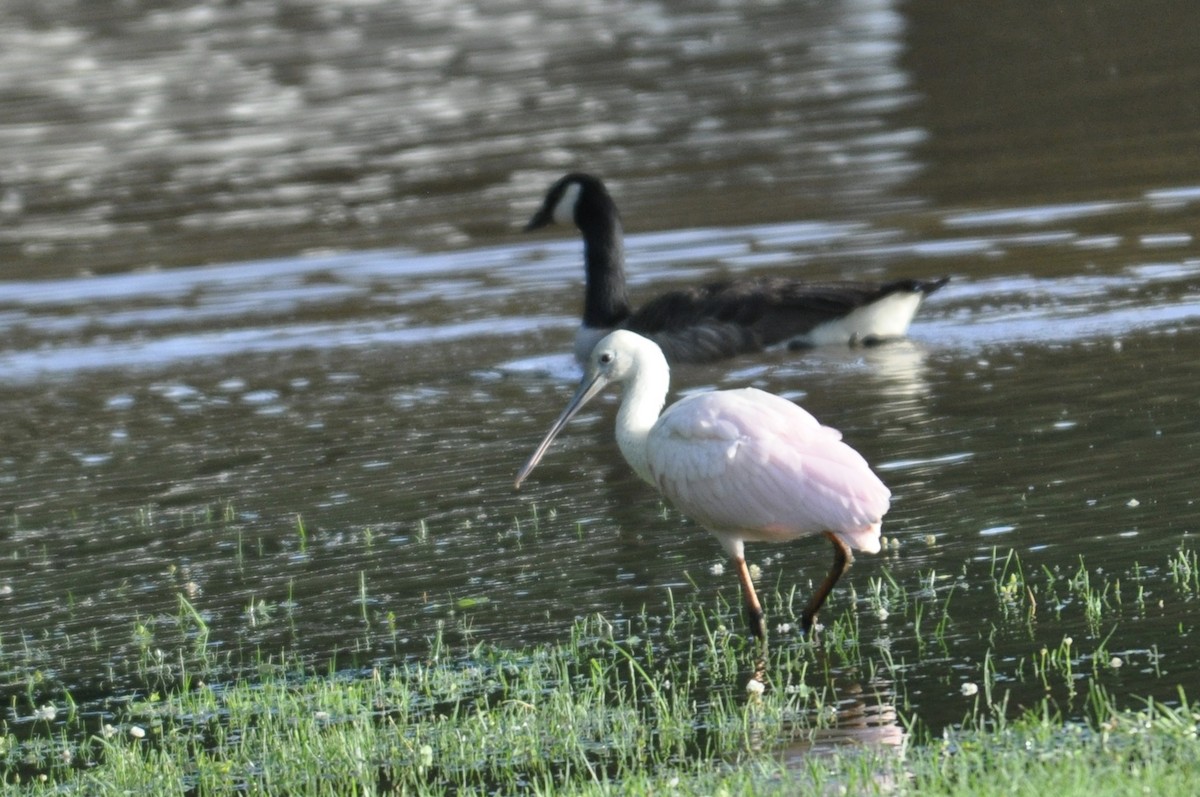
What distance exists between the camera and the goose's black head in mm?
16250

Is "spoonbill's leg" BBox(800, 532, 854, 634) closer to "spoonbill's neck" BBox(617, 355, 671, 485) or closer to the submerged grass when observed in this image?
the submerged grass

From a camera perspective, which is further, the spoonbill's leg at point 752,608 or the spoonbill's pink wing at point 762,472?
the spoonbill's leg at point 752,608

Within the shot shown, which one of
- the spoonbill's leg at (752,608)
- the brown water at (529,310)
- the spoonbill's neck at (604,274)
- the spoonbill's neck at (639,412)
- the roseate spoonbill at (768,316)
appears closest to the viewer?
the spoonbill's leg at (752,608)

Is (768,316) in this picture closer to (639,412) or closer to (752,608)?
(639,412)

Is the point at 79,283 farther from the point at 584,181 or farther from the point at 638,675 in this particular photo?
the point at 638,675

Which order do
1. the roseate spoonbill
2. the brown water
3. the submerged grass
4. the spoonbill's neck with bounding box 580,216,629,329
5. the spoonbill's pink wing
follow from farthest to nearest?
the spoonbill's neck with bounding box 580,216,629,329 → the roseate spoonbill → the brown water → the spoonbill's pink wing → the submerged grass

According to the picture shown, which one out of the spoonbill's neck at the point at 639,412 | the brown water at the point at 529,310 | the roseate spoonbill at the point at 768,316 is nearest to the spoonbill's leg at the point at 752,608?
the brown water at the point at 529,310

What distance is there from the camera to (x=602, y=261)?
52.6ft

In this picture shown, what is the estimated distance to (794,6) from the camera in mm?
36031

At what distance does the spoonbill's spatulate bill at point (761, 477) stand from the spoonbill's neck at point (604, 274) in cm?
720

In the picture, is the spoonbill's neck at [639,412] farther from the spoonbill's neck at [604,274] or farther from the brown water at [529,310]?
the spoonbill's neck at [604,274]

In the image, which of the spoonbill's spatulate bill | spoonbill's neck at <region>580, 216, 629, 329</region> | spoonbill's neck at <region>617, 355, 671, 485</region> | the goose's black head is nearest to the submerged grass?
the spoonbill's spatulate bill

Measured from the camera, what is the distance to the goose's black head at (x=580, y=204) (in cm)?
1625

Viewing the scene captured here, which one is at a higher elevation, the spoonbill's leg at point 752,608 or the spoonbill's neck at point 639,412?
the spoonbill's neck at point 639,412
